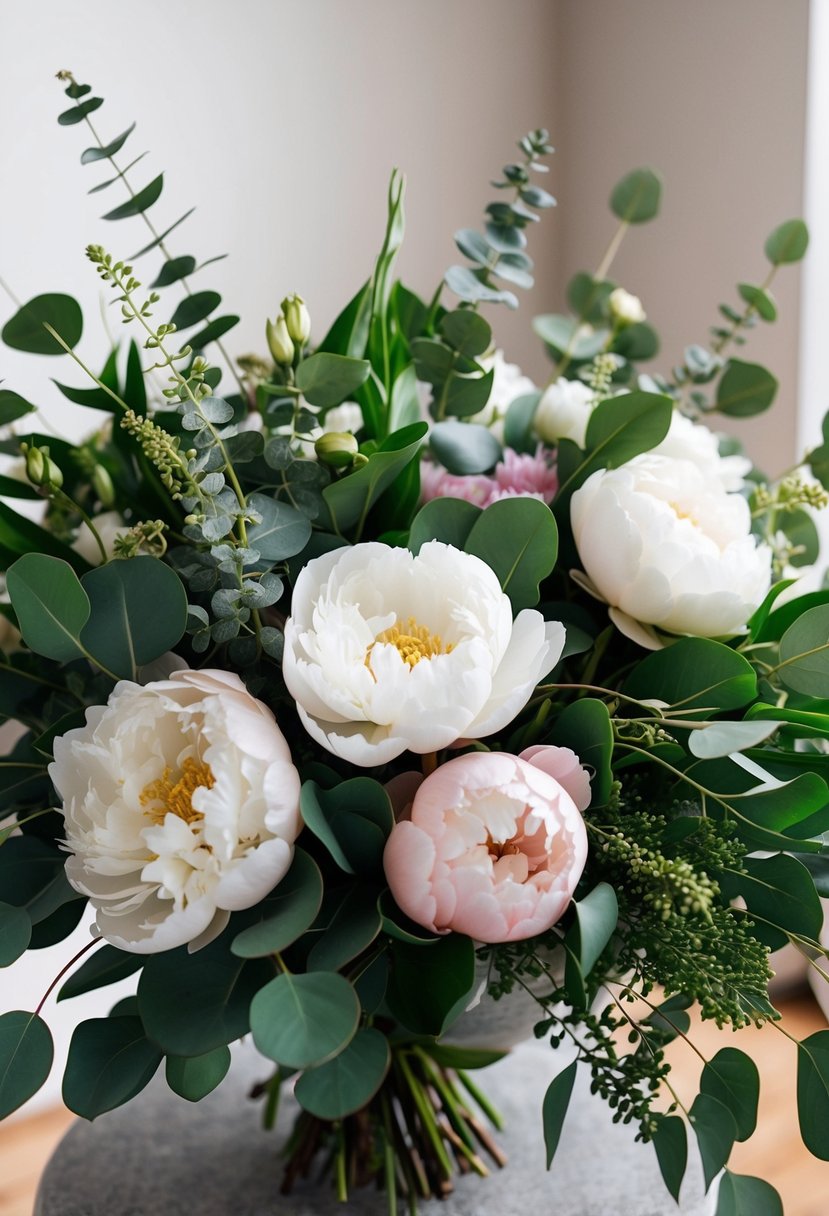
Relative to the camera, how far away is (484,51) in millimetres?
1094

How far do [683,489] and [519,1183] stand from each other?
41 centimetres

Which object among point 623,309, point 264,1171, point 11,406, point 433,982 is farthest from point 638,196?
point 264,1171

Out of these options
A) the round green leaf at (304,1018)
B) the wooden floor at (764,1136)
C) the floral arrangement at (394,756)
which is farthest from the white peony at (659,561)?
the wooden floor at (764,1136)

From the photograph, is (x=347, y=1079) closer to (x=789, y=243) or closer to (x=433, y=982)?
(x=433, y=982)

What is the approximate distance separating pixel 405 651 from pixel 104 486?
251 millimetres

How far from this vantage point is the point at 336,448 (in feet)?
1.49

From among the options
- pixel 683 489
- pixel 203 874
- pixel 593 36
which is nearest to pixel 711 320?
pixel 593 36

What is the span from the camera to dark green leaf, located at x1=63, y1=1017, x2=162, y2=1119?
0.39 metres

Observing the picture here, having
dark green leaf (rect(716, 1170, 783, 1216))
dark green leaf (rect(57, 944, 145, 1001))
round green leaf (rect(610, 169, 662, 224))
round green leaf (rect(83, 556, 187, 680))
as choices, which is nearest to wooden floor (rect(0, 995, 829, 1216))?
dark green leaf (rect(716, 1170, 783, 1216))

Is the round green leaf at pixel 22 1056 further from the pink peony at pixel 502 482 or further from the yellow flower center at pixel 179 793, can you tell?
the pink peony at pixel 502 482

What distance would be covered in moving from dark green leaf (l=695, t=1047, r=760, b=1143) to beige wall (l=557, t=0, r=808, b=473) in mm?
665

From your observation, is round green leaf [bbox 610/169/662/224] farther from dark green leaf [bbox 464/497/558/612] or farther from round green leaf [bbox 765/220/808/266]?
dark green leaf [bbox 464/497/558/612]

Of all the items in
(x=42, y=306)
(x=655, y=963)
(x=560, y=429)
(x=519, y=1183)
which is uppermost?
(x=42, y=306)

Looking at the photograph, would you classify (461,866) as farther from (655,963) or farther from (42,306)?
(42,306)
